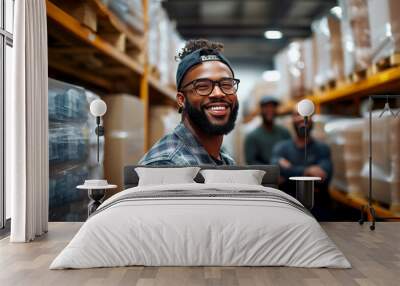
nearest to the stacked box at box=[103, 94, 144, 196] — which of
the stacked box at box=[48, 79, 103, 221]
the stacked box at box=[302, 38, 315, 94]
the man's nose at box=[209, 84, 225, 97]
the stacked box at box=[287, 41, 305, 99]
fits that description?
the stacked box at box=[48, 79, 103, 221]

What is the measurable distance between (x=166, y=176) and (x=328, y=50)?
381cm

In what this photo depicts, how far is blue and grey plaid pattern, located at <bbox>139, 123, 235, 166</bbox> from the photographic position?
20.9 ft

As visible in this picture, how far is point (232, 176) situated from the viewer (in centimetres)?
570

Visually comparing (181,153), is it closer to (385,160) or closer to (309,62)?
(385,160)

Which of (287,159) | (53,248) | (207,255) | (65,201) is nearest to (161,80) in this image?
(287,159)

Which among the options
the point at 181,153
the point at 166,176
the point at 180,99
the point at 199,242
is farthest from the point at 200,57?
the point at 199,242

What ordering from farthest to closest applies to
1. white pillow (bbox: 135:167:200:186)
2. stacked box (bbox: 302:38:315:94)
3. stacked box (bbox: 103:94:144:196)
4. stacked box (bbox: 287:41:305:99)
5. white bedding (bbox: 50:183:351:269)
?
stacked box (bbox: 287:41:305:99) < stacked box (bbox: 302:38:315:94) < stacked box (bbox: 103:94:144:196) < white pillow (bbox: 135:167:200:186) < white bedding (bbox: 50:183:351:269)

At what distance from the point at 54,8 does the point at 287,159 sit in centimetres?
348

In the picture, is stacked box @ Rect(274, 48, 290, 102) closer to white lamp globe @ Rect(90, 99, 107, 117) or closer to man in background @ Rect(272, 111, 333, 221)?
man in background @ Rect(272, 111, 333, 221)

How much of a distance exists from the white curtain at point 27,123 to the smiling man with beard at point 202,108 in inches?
→ 58.3

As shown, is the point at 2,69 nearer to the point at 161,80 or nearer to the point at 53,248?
the point at 53,248

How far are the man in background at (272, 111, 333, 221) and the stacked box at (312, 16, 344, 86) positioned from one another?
1284 millimetres

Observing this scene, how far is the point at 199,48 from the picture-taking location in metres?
6.48

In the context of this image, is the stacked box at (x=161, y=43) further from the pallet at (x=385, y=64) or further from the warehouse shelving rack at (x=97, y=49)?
the pallet at (x=385, y=64)
